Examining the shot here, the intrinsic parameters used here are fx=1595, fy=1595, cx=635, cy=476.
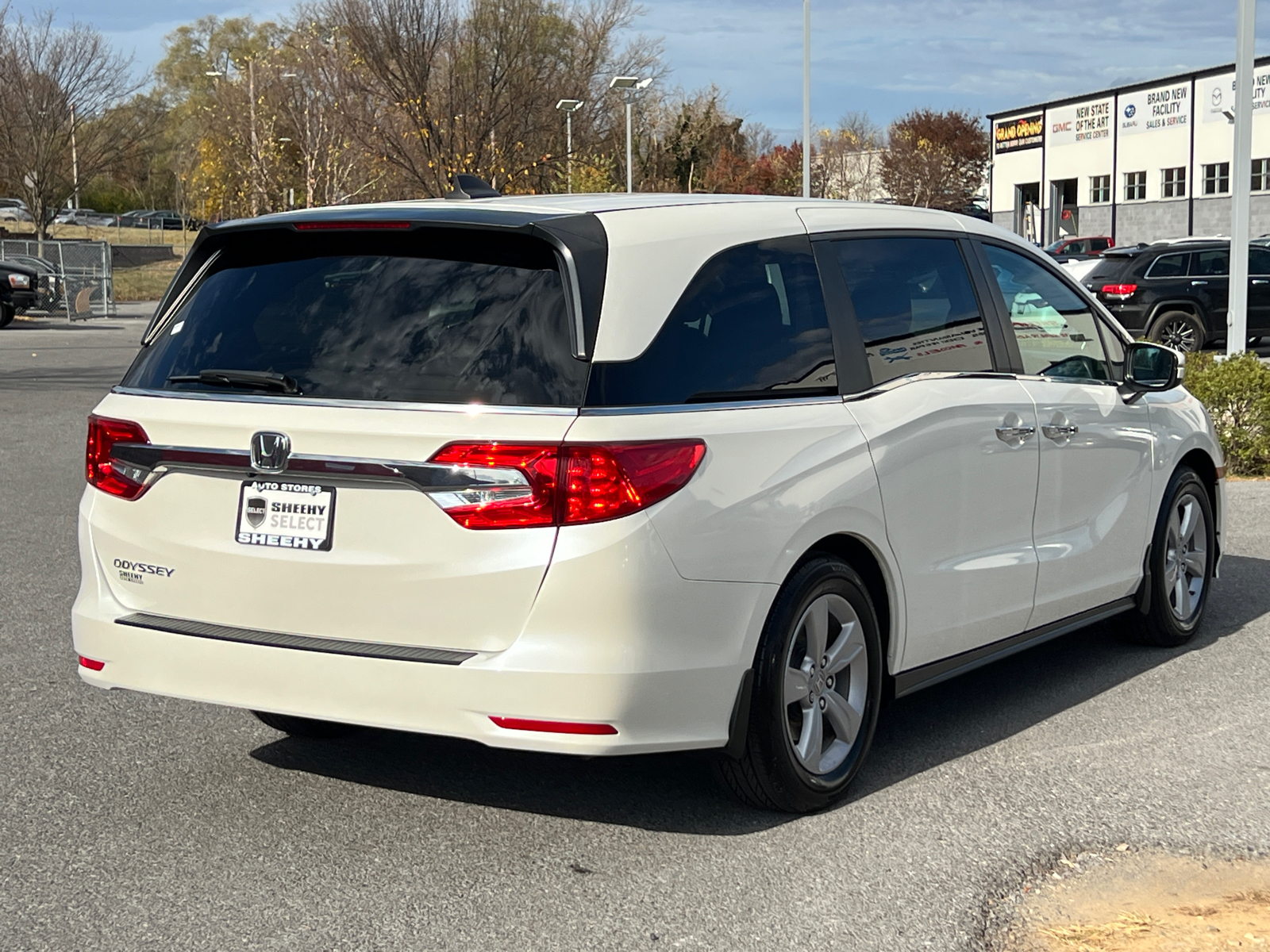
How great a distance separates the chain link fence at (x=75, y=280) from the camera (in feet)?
124

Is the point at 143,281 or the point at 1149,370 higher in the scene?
the point at 143,281

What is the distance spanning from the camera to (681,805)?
15.4ft

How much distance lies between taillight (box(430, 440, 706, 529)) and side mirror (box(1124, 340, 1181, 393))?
118 inches

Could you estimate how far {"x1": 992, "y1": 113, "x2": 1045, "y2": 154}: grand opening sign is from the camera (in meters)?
75.6

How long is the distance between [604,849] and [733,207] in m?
1.91

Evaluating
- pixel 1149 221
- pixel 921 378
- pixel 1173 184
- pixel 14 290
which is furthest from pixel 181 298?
pixel 1149 221

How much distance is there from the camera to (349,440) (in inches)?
160

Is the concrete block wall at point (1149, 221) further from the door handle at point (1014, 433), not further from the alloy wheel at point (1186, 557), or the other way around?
the door handle at point (1014, 433)

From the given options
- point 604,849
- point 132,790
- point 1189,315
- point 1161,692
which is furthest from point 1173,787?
point 1189,315

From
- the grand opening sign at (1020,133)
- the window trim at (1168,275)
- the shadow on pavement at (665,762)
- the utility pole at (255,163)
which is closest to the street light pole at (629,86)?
the window trim at (1168,275)

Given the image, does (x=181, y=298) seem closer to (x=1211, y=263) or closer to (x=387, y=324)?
(x=387, y=324)

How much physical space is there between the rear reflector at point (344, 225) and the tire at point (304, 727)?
1.71m

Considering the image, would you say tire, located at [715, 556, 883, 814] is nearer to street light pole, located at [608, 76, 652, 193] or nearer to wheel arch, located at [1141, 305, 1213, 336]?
wheel arch, located at [1141, 305, 1213, 336]

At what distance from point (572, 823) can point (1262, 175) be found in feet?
214
